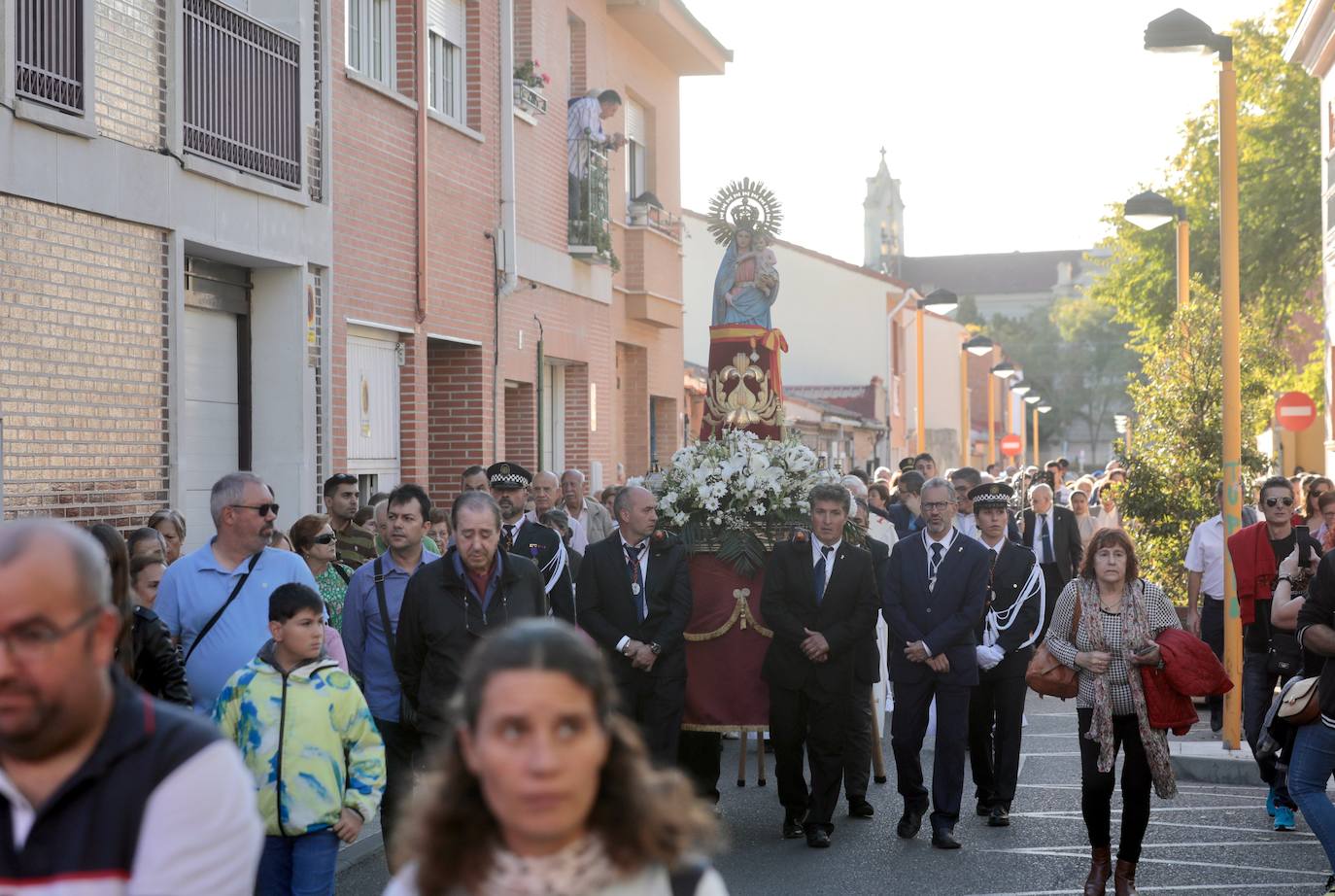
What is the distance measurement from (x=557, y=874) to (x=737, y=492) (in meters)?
8.31

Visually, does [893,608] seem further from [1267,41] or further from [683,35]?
[1267,41]

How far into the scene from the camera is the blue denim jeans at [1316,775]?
7559mm

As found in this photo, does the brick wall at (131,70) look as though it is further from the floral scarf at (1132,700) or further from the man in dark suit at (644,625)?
the floral scarf at (1132,700)

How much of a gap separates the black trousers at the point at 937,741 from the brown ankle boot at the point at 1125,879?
60.2 inches

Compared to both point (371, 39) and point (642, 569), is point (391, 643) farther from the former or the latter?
point (371, 39)

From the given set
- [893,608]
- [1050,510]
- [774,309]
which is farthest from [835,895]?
[774,309]

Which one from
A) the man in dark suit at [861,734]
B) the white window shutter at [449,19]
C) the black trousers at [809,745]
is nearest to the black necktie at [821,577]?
the man in dark suit at [861,734]

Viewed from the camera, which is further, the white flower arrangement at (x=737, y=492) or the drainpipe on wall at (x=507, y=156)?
the drainpipe on wall at (x=507, y=156)

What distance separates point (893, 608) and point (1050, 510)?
6.60 m

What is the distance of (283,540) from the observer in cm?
954

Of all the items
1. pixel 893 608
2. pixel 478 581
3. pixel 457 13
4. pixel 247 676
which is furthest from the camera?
pixel 457 13

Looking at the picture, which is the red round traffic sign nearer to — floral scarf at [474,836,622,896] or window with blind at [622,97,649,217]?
window with blind at [622,97,649,217]

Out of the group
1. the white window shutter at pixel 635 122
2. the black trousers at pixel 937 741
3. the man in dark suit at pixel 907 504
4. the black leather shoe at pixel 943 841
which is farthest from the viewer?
the white window shutter at pixel 635 122

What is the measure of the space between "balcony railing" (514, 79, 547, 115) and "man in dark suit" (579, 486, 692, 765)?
1031cm
